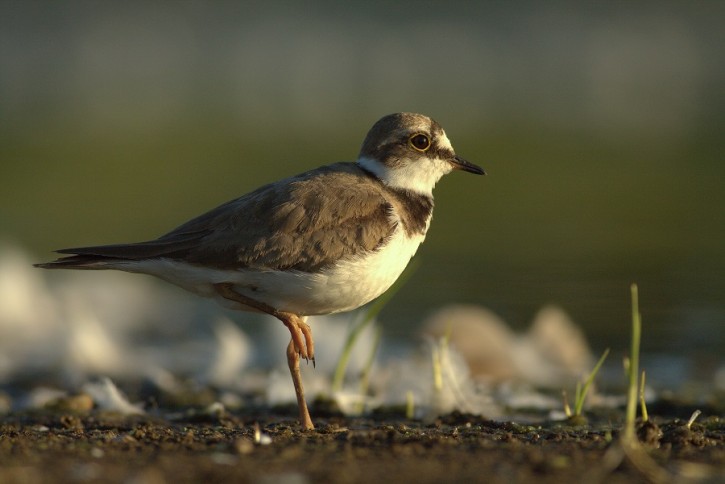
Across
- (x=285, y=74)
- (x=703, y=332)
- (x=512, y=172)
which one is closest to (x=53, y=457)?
(x=703, y=332)

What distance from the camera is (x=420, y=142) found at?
7367 mm

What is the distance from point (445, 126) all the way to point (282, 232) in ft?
75.5

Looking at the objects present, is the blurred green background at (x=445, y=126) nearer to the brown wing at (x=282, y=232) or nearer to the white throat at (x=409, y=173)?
the white throat at (x=409, y=173)

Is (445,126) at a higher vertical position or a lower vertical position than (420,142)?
lower

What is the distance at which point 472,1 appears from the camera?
51.3m

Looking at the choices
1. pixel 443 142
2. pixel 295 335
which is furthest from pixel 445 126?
pixel 295 335

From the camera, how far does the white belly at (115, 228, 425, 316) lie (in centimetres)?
650

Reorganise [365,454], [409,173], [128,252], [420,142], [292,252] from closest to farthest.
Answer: [365,454] → [292,252] → [128,252] → [409,173] → [420,142]

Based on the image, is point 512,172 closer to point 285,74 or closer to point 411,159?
point 411,159

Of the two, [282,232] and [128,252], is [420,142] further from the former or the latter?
[128,252]

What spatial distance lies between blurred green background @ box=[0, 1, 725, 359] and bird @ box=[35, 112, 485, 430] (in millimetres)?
4342

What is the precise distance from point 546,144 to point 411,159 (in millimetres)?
20915

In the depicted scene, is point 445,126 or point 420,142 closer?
point 420,142

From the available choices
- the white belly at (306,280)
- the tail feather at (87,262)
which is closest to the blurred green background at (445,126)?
the white belly at (306,280)
